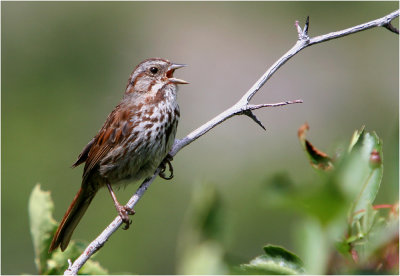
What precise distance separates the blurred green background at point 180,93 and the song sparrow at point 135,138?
2.63m

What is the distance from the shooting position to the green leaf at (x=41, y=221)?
2.09 metres

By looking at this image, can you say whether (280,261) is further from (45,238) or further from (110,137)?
(110,137)

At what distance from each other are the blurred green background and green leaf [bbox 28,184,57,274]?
436 centimetres

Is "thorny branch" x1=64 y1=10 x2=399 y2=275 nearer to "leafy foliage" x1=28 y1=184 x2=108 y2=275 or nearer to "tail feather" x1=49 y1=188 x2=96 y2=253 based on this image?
"leafy foliage" x1=28 y1=184 x2=108 y2=275

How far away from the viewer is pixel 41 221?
2088mm

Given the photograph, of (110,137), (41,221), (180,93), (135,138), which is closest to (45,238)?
(41,221)

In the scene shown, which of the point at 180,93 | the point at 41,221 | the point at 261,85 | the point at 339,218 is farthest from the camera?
the point at 180,93

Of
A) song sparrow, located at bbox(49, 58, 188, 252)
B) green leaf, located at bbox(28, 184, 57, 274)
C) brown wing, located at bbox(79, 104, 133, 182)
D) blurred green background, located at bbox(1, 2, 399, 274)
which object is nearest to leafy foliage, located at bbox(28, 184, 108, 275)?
green leaf, located at bbox(28, 184, 57, 274)

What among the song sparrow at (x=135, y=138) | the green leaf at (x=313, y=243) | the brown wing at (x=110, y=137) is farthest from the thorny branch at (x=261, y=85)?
the green leaf at (x=313, y=243)

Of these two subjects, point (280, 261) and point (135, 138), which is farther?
point (135, 138)

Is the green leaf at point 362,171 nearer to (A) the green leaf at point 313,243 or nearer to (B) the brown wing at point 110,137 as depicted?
(A) the green leaf at point 313,243

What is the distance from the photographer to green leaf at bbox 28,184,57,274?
209 cm

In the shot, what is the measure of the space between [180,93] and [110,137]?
298 inches

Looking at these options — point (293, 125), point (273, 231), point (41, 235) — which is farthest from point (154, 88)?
point (293, 125)
